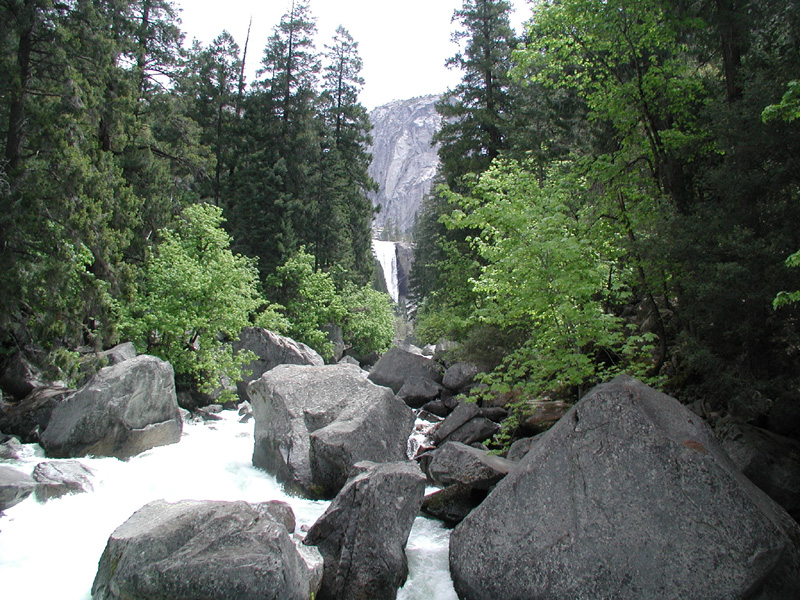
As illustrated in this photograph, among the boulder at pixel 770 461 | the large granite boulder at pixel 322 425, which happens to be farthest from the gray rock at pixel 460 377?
the boulder at pixel 770 461

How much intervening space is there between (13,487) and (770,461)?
9.35 m

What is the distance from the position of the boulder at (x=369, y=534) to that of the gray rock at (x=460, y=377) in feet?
30.0

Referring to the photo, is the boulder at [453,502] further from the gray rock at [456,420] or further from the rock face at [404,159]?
the rock face at [404,159]

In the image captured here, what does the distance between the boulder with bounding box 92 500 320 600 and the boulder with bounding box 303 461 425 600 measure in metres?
0.37

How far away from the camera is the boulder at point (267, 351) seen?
17.0m

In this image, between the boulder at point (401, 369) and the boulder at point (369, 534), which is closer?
the boulder at point (369, 534)

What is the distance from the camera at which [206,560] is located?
180 inches

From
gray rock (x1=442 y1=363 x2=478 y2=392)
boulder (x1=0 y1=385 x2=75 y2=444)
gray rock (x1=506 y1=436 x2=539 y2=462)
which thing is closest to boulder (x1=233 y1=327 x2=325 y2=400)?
gray rock (x1=442 y1=363 x2=478 y2=392)

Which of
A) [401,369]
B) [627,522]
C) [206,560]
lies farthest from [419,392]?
[206,560]

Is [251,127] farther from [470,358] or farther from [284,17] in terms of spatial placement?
[470,358]

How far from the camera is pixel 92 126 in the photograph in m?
13.0

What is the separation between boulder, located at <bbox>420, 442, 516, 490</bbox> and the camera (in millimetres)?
7633

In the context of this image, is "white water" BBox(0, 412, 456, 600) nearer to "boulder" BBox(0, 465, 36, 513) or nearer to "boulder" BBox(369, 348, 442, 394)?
"boulder" BBox(0, 465, 36, 513)

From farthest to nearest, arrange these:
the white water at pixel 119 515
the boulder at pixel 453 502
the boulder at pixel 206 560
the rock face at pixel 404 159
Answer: the rock face at pixel 404 159 < the boulder at pixel 453 502 < the white water at pixel 119 515 < the boulder at pixel 206 560
